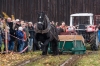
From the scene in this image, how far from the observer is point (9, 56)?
19.5 meters

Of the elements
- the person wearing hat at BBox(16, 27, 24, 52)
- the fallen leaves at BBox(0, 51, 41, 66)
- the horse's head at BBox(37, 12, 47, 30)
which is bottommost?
the fallen leaves at BBox(0, 51, 41, 66)

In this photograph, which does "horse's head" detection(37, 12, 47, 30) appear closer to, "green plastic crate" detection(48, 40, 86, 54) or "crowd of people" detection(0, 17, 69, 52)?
"crowd of people" detection(0, 17, 69, 52)

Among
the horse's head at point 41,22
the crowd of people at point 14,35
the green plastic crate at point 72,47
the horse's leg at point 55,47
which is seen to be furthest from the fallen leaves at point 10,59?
the green plastic crate at point 72,47

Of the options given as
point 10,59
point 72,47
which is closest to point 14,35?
point 72,47

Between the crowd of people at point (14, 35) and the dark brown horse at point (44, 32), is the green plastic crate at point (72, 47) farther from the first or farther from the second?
the crowd of people at point (14, 35)

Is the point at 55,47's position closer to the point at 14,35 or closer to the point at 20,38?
the point at 20,38

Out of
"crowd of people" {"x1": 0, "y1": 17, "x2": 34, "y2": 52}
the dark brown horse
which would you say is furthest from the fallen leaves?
the dark brown horse

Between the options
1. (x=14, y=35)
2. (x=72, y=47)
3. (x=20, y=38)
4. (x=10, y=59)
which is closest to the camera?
(x=10, y=59)

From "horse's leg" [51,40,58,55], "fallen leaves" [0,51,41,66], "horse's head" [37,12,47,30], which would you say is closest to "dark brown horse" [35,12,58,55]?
"horse's head" [37,12,47,30]

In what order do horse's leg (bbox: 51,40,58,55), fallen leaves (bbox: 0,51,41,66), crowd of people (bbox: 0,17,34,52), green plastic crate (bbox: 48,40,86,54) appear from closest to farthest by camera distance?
fallen leaves (bbox: 0,51,41,66) → crowd of people (bbox: 0,17,34,52) → horse's leg (bbox: 51,40,58,55) → green plastic crate (bbox: 48,40,86,54)

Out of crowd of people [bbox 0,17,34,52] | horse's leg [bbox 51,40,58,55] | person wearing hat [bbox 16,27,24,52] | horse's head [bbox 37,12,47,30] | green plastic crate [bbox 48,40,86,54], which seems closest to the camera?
horse's head [bbox 37,12,47,30]

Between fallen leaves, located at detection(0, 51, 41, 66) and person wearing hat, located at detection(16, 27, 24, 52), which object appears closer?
fallen leaves, located at detection(0, 51, 41, 66)

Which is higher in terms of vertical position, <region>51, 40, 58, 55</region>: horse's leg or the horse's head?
the horse's head

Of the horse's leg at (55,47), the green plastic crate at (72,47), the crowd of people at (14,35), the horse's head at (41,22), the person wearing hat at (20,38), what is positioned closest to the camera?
the horse's head at (41,22)
